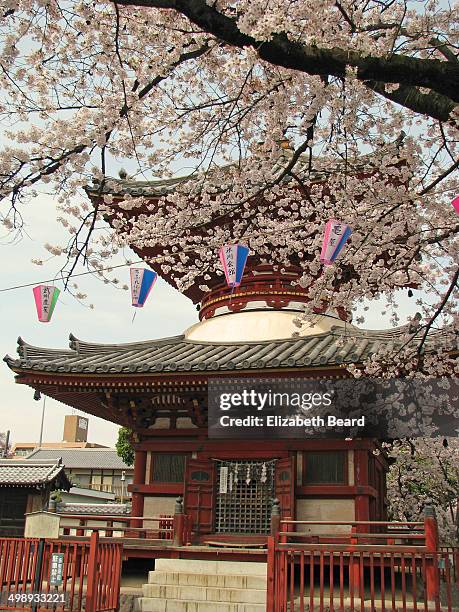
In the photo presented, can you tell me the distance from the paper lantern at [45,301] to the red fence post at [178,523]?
14.2 ft

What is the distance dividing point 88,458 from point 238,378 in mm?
44693

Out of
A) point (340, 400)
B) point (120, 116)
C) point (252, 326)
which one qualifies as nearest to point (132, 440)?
point (252, 326)

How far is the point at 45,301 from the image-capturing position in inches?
424

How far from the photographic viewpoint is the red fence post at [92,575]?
A: 8.59 m

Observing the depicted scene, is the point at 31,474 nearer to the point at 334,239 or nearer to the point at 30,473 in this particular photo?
the point at 30,473

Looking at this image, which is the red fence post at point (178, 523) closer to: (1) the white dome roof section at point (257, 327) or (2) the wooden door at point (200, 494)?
(2) the wooden door at point (200, 494)

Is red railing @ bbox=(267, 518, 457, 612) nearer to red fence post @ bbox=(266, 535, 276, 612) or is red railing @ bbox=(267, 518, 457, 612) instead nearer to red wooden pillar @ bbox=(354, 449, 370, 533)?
red fence post @ bbox=(266, 535, 276, 612)

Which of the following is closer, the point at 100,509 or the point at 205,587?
the point at 205,587

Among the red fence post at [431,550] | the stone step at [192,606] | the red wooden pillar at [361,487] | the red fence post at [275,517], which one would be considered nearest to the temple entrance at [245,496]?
the red fence post at [275,517]

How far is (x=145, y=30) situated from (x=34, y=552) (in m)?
7.52

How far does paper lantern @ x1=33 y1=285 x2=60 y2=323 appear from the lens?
35.2 feet

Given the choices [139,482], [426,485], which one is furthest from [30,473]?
[426,485]

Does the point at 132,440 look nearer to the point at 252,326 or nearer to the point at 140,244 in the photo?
the point at 252,326

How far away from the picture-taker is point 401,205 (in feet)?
26.5
